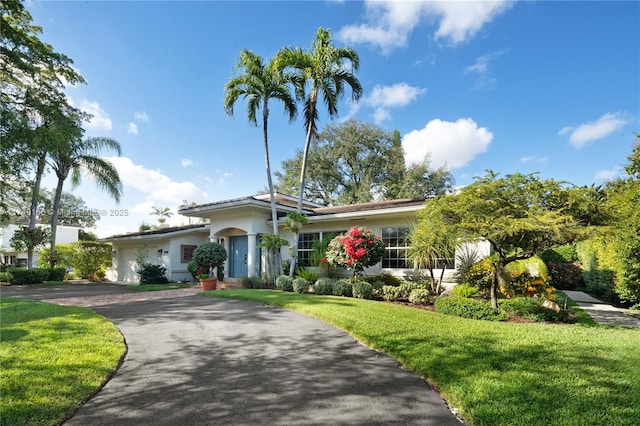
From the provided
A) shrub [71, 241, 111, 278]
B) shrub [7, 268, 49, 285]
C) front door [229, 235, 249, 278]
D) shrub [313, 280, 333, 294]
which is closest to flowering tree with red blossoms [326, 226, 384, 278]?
shrub [313, 280, 333, 294]

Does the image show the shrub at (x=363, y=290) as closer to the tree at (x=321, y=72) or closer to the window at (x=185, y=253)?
the tree at (x=321, y=72)

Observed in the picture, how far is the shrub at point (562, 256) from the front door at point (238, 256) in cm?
1621

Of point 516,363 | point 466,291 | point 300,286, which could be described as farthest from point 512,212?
point 300,286

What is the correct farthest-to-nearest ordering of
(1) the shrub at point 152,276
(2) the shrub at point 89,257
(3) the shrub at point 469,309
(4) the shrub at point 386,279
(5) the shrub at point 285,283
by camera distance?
1. (2) the shrub at point 89,257
2. (1) the shrub at point 152,276
3. (5) the shrub at point 285,283
4. (4) the shrub at point 386,279
5. (3) the shrub at point 469,309

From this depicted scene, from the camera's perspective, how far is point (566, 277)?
52.6 feet

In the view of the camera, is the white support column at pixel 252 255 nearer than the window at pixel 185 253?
Yes

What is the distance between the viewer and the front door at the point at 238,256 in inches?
650

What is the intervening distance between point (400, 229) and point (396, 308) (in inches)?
174

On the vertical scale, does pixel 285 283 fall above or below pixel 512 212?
below

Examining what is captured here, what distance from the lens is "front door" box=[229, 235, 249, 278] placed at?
16.5 metres

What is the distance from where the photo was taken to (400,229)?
1241cm

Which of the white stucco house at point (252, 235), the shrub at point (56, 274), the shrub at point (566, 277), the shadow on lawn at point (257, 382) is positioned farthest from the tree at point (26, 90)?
the shrub at point (566, 277)

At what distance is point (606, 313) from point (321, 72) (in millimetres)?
12394

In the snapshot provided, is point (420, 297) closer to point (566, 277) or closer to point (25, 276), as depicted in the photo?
point (566, 277)
